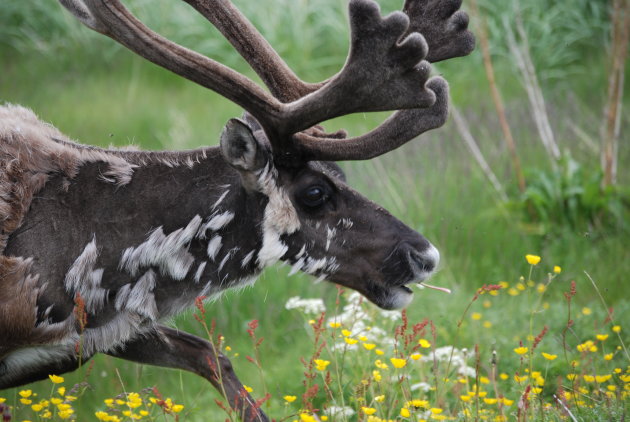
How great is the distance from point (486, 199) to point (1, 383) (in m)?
4.59

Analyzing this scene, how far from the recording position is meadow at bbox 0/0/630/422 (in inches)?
155

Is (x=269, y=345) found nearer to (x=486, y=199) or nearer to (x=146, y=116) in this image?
(x=486, y=199)

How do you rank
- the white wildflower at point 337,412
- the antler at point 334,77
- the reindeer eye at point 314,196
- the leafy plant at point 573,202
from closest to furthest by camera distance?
1. the antler at point 334,77
2. the white wildflower at point 337,412
3. the reindeer eye at point 314,196
4. the leafy plant at point 573,202

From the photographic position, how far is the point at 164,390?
5371 mm

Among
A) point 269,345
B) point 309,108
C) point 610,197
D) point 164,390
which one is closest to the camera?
point 309,108

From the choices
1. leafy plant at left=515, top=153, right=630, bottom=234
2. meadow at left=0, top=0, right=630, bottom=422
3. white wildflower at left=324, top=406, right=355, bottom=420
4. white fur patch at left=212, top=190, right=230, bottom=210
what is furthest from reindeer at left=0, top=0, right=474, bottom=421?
leafy plant at left=515, top=153, right=630, bottom=234

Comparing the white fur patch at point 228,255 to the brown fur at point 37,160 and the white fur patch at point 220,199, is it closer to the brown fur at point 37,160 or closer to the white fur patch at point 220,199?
the white fur patch at point 220,199

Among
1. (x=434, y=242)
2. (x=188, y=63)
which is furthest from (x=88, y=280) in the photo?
(x=434, y=242)

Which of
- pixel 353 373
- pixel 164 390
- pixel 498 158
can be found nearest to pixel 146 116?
pixel 498 158

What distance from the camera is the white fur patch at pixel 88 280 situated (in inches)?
141

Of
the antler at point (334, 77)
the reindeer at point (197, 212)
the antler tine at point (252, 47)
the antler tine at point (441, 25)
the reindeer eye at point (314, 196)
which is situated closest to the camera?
the antler at point (334, 77)

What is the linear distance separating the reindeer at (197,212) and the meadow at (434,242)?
0.25 metres

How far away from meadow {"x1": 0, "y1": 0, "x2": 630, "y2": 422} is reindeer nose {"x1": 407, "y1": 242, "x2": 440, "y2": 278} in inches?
11.1

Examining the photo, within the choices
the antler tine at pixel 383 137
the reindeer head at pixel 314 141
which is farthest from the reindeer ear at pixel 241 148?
the antler tine at pixel 383 137
